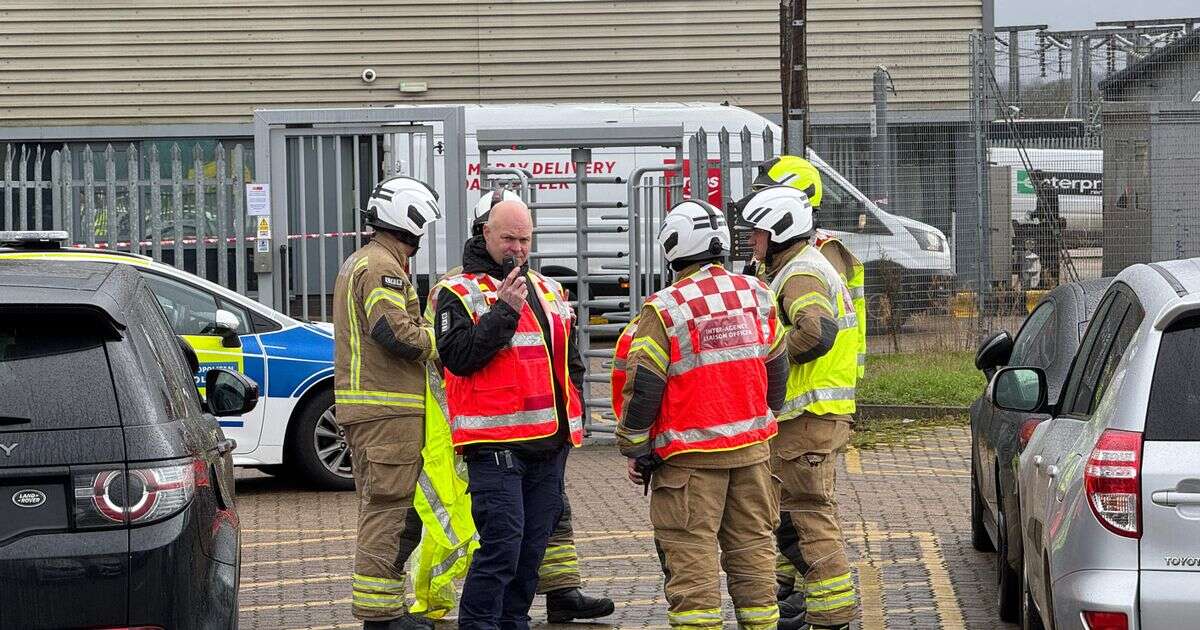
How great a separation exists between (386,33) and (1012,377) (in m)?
17.4

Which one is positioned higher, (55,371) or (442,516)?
(55,371)

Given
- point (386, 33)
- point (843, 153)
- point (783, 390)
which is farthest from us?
point (386, 33)

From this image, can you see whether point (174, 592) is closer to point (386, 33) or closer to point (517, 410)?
point (517, 410)

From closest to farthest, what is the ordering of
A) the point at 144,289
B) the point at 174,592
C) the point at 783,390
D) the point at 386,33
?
the point at 174,592 → the point at 144,289 → the point at 783,390 → the point at 386,33

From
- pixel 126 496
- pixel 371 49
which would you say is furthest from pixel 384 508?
pixel 371 49

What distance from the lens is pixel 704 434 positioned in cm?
557

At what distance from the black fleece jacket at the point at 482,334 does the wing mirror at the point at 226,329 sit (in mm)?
4059

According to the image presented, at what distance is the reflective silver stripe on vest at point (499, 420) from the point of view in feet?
19.2

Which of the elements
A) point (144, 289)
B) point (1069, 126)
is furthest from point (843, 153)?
point (144, 289)

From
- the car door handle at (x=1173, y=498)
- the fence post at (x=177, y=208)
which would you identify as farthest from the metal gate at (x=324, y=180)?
the car door handle at (x=1173, y=498)

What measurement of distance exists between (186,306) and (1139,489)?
23.1 ft

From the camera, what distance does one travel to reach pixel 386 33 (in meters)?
21.9

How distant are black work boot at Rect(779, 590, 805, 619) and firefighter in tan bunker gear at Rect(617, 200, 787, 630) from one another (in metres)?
1.09

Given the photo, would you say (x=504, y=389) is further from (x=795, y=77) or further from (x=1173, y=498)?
(x=795, y=77)
